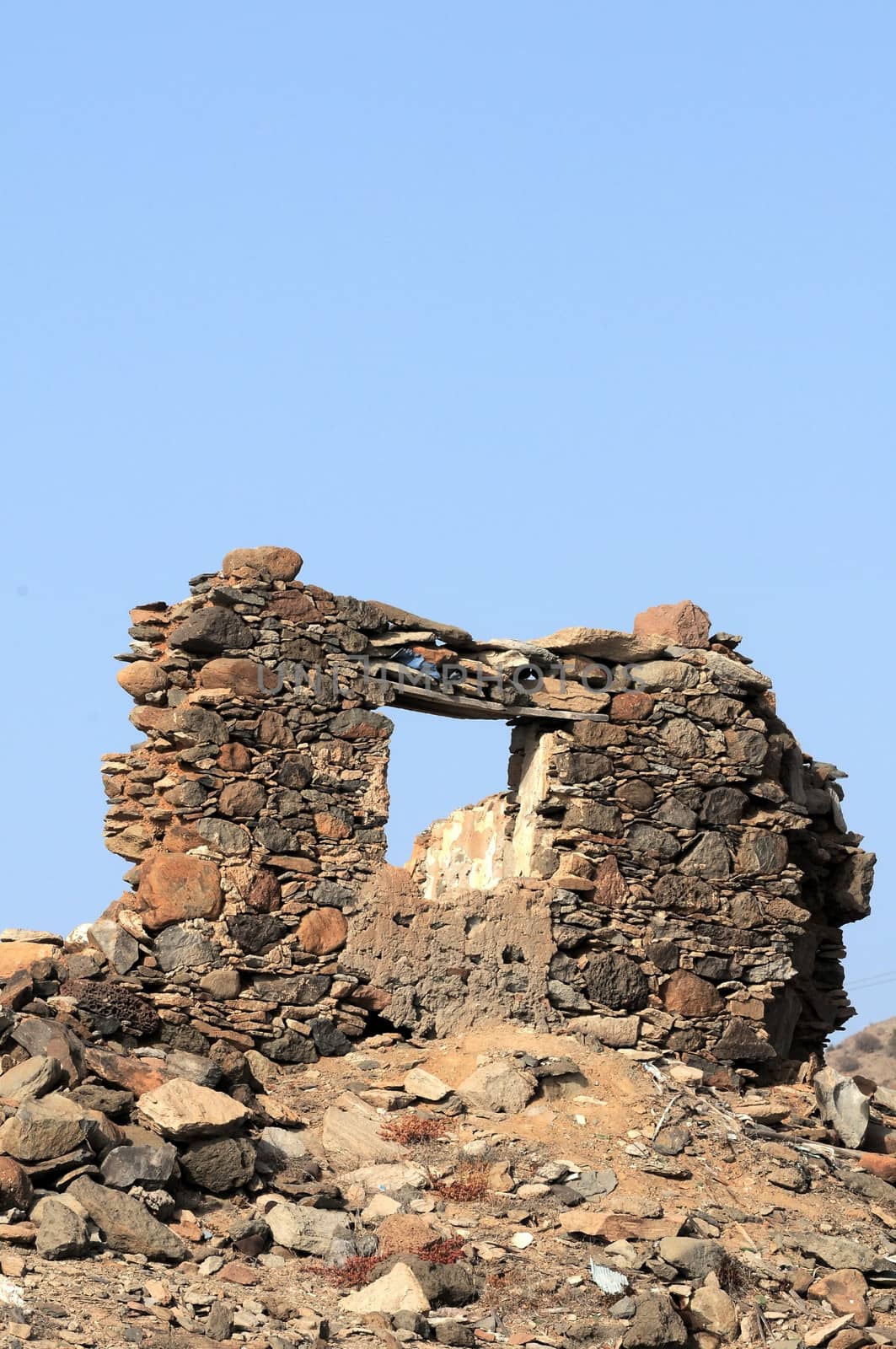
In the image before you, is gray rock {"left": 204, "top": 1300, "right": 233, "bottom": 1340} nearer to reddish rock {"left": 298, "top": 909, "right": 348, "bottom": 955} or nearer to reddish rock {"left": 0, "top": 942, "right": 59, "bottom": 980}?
reddish rock {"left": 0, "top": 942, "right": 59, "bottom": 980}

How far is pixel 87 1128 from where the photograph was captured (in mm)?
10734

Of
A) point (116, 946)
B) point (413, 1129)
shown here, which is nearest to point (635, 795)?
point (413, 1129)

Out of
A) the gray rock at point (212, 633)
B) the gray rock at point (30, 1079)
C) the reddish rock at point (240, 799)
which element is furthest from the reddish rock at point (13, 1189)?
the gray rock at point (212, 633)

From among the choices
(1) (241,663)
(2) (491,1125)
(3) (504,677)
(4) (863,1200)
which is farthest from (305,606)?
(4) (863,1200)

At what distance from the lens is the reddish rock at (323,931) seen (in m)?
13.6

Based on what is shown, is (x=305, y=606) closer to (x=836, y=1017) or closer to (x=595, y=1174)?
(x=595, y=1174)

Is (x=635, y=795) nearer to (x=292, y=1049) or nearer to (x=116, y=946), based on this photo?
(x=292, y=1049)

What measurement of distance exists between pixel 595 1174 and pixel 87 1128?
332 centimetres

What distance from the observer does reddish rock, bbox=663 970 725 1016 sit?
47.9 feet

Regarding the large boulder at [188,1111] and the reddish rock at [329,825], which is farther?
the reddish rock at [329,825]

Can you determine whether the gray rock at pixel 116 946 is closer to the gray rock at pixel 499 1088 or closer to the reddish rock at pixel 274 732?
the reddish rock at pixel 274 732

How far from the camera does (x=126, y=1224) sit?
1032 cm

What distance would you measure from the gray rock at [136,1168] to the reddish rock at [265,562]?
448 cm

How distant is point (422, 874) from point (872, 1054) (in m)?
21.1
